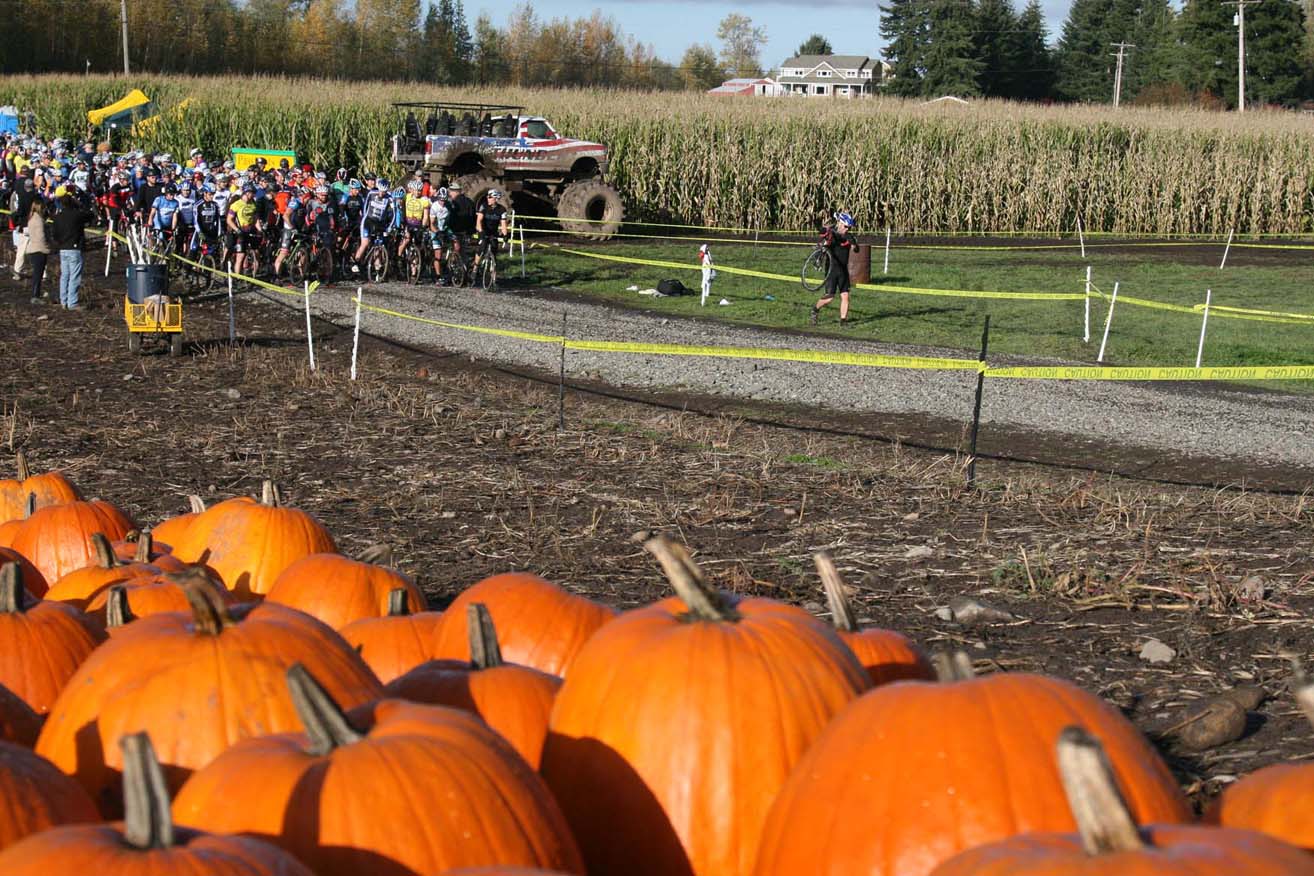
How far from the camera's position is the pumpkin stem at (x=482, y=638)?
2.67 metres

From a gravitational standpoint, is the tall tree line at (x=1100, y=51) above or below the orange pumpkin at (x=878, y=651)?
above

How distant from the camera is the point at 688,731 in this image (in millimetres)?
2271

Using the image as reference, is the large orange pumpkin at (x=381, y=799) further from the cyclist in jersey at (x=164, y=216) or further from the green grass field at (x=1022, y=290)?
the cyclist in jersey at (x=164, y=216)

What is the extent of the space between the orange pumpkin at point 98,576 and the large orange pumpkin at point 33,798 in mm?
1889

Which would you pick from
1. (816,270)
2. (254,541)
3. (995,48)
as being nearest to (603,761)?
(254,541)

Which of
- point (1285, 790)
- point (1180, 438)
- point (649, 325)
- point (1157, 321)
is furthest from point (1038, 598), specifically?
point (1157, 321)

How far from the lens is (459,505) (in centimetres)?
840

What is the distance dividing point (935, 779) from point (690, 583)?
60 cm

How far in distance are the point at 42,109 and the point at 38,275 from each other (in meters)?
31.1

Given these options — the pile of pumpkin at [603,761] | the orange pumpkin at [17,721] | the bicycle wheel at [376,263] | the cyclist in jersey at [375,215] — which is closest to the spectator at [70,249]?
the cyclist in jersey at [375,215]

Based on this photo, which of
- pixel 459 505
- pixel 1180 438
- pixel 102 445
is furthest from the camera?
pixel 1180 438

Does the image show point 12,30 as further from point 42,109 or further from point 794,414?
point 794,414

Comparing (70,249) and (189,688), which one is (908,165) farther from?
(189,688)

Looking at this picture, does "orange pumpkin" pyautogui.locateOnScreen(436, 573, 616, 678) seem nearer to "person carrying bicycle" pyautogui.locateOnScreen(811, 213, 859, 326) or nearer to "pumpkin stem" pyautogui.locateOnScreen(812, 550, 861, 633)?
"pumpkin stem" pyautogui.locateOnScreen(812, 550, 861, 633)
